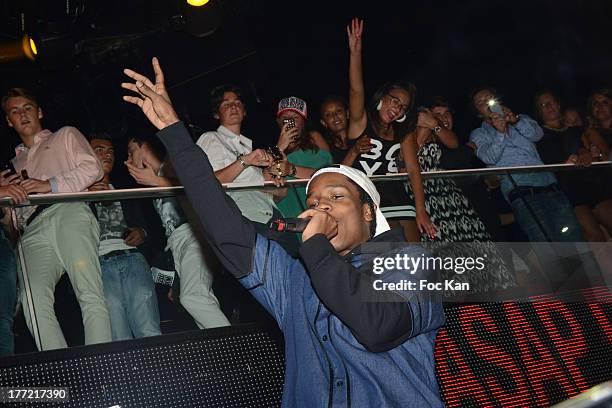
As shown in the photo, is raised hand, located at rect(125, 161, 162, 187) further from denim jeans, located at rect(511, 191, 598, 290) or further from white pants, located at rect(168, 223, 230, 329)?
denim jeans, located at rect(511, 191, 598, 290)

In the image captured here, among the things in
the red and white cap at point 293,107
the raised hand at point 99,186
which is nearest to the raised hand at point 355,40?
the red and white cap at point 293,107

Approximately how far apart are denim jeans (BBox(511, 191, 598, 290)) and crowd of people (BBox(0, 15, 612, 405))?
0.01 m

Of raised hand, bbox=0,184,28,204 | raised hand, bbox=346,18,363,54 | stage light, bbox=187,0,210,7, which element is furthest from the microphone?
stage light, bbox=187,0,210,7

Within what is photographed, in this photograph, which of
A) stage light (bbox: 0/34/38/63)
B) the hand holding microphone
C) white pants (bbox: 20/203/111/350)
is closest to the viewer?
the hand holding microphone

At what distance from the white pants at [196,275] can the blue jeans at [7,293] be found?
74cm

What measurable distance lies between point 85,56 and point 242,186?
12.1 ft

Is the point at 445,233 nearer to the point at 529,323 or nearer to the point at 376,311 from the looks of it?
the point at 529,323

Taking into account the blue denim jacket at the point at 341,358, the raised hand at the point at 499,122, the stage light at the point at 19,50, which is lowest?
the blue denim jacket at the point at 341,358

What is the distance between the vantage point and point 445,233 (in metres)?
4.13

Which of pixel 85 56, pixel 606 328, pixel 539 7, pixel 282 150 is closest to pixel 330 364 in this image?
pixel 606 328

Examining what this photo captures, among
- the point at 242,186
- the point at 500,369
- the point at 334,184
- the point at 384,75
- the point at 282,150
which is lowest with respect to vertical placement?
the point at 500,369

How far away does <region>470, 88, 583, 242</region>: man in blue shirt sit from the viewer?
447 cm

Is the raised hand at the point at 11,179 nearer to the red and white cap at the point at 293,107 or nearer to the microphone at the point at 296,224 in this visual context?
the red and white cap at the point at 293,107

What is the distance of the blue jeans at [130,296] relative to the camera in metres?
3.47
